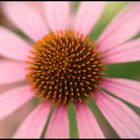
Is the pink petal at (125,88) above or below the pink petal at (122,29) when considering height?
below

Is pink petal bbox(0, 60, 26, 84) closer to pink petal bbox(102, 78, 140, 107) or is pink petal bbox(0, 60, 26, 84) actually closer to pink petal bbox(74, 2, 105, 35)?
pink petal bbox(74, 2, 105, 35)

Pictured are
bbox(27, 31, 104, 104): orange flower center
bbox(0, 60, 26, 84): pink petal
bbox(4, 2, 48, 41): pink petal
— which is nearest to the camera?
bbox(27, 31, 104, 104): orange flower center

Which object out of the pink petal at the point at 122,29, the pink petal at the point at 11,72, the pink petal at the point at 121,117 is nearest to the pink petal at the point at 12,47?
the pink petal at the point at 11,72

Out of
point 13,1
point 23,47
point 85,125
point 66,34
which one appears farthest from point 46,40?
point 13,1

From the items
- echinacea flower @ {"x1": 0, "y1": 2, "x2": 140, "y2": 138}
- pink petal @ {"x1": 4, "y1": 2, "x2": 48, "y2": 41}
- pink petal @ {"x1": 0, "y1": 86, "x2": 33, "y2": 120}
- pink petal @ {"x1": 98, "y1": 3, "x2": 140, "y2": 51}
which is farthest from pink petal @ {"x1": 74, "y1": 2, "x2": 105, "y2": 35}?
pink petal @ {"x1": 0, "y1": 86, "x2": 33, "y2": 120}

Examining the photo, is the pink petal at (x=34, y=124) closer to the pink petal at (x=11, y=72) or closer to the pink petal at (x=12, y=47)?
the pink petal at (x=11, y=72)

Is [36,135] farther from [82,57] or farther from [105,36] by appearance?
[105,36]
